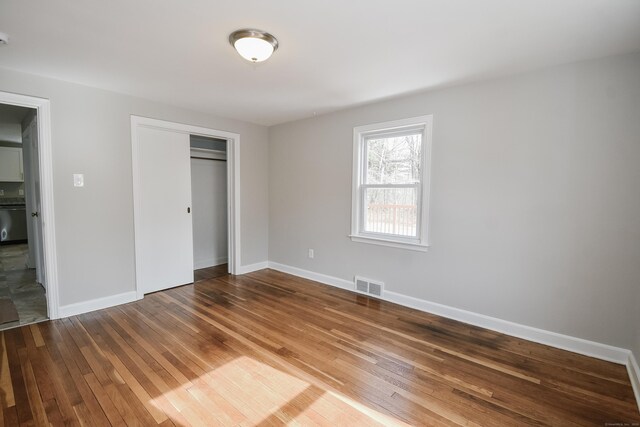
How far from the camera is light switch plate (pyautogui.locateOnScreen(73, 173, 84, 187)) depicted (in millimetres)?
3029

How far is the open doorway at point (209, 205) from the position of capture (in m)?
4.77

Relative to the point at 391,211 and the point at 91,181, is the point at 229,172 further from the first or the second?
the point at 391,211

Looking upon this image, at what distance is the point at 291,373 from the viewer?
2.14m

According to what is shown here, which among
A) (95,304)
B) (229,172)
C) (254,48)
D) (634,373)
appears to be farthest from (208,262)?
(634,373)

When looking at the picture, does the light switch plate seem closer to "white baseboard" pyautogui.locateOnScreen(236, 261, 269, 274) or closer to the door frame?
the door frame

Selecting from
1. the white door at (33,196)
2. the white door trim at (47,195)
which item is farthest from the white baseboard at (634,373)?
the white door at (33,196)

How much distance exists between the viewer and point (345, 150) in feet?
12.8

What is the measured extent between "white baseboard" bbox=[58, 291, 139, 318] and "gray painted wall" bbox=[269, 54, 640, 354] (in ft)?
9.80

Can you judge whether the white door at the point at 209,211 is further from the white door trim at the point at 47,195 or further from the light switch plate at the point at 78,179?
the white door trim at the point at 47,195

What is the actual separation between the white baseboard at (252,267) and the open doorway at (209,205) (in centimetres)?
30

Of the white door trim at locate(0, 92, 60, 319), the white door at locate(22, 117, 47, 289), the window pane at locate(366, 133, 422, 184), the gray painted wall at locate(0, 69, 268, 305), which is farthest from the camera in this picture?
the white door at locate(22, 117, 47, 289)

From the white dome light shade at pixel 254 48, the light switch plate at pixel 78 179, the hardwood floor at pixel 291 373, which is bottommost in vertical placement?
the hardwood floor at pixel 291 373

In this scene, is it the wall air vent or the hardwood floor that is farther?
the wall air vent

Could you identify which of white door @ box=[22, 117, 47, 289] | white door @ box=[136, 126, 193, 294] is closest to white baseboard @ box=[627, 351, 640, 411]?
white door @ box=[136, 126, 193, 294]
